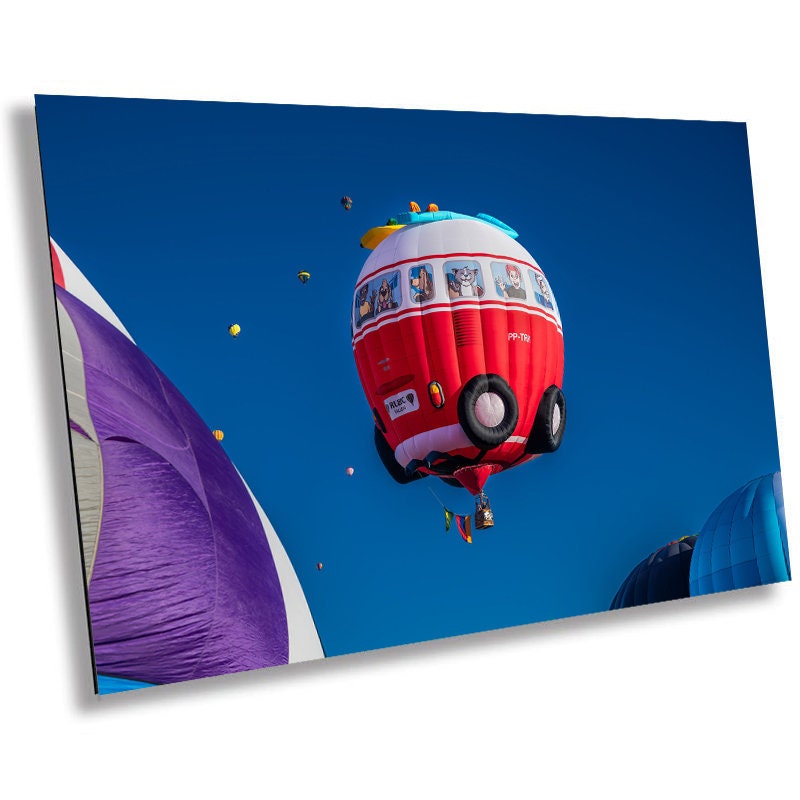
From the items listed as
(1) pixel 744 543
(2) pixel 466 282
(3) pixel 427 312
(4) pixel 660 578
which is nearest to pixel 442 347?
(3) pixel 427 312

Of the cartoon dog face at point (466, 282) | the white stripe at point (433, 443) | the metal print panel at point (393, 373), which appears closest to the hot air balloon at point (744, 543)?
the metal print panel at point (393, 373)

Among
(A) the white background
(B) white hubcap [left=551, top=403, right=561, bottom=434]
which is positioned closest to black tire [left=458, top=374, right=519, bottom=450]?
(B) white hubcap [left=551, top=403, right=561, bottom=434]

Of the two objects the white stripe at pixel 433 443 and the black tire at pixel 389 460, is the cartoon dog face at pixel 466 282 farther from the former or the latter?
the black tire at pixel 389 460

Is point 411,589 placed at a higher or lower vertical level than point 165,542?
lower

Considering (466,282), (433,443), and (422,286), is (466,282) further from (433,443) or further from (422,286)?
(433,443)

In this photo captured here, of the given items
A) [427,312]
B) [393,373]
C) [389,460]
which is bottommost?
[389,460]

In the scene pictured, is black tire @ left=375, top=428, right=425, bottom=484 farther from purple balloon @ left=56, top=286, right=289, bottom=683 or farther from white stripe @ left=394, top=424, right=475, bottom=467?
purple balloon @ left=56, top=286, right=289, bottom=683
